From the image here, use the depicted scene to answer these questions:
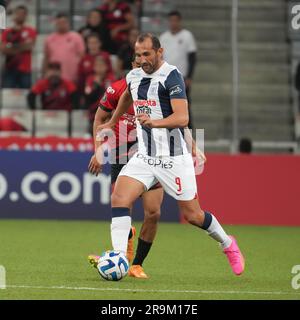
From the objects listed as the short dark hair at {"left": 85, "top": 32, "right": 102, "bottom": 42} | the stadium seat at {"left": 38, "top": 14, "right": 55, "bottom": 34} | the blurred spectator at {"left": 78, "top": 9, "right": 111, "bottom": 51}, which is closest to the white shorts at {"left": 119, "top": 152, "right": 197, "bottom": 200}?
the short dark hair at {"left": 85, "top": 32, "right": 102, "bottom": 42}

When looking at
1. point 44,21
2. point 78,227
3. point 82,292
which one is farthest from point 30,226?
point 82,292

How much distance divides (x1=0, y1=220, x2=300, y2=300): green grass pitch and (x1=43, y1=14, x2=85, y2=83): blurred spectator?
331 centimetres

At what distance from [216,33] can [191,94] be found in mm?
1358

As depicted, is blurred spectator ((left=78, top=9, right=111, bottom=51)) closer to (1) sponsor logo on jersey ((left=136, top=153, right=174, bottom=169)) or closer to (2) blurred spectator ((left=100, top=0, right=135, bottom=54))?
(2) blurred spectator ((left=100, top=0, right=135, bottom=54))

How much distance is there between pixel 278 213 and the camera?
56.0 ft

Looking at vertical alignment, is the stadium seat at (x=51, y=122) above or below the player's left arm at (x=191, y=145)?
below

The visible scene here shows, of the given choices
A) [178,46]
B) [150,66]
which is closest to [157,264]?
[150,66]

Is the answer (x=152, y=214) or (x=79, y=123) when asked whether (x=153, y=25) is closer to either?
(x=79, y=123)

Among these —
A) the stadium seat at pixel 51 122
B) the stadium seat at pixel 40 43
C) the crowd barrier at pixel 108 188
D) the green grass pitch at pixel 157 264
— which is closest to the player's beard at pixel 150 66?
the green grass pitch at pixel 157 264

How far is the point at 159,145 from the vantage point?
1027 centimetres

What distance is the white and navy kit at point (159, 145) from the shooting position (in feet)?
33.2

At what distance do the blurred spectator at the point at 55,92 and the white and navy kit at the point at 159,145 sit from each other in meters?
8.57

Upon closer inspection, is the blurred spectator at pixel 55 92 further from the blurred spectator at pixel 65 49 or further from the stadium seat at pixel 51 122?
the blurred spectator at pixel 65 49

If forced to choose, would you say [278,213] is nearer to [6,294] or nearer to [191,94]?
[191,94]
